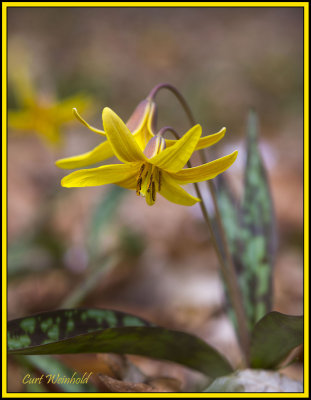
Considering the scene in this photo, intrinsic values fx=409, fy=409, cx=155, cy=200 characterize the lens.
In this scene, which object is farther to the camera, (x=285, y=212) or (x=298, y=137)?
(x=298, y=137)

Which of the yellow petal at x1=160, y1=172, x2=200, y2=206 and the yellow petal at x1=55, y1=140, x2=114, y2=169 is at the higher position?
the yellow petal at x1=55, y1=140, x2=114, y2=169

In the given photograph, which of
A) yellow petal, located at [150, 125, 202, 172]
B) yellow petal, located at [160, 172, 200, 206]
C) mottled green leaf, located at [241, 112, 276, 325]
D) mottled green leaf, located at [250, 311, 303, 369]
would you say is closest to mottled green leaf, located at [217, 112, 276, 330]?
mottled green leaf, located at [241, 112, 276, 325]

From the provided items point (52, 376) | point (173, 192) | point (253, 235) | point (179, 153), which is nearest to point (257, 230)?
point (253, 235)

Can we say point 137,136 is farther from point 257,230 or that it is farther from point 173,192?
point 257,230

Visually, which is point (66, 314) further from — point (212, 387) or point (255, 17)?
point (255, 17)

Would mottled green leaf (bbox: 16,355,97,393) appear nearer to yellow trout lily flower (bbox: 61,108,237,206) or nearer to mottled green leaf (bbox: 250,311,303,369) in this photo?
mottled green leaf (bbox: 250,311,303,369)

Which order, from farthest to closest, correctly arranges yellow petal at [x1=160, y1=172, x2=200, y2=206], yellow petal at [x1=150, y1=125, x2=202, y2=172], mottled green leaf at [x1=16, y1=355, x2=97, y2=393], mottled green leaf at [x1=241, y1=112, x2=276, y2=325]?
mottled green leaf at [x1=241, y1=112, x2=276, y2=325], mottled green leaf at [x1=16, y1=355, x2=97, y2=393], yellow petal at [x1=160, y1=172, x2=200, y2=206], yellow petal at [x1=150, y1=125, x2=202, y2=172]

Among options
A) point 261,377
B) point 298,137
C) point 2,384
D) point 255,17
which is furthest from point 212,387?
point 255,17
